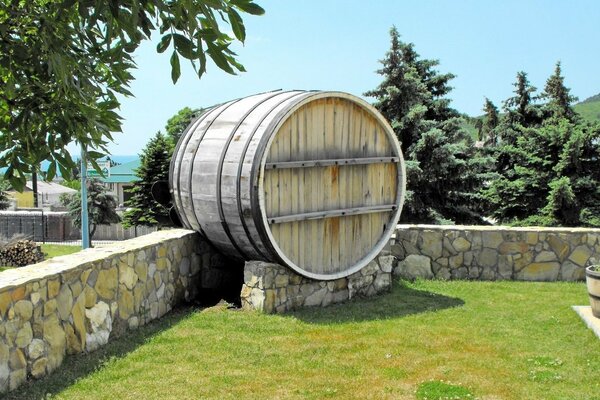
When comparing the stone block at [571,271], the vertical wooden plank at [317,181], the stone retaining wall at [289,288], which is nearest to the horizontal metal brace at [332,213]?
the vertical wooden plank at [317,181]

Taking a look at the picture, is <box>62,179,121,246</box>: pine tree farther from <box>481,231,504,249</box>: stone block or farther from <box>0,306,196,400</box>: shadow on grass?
<box>0,306,196,400</box>: shadow on grass

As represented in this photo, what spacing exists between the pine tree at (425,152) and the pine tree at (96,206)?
47.1ft

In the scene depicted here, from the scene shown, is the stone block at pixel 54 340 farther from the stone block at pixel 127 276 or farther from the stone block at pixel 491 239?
the stone block at pixel 491 239

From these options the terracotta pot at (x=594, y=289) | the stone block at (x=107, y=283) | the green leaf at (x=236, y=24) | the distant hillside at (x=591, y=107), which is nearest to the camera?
the green leaf at (x=236, y=24)

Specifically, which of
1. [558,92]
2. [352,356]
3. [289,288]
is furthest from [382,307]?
[558,92]

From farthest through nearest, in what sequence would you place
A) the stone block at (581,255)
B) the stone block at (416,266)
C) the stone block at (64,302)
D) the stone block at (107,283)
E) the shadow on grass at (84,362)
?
the stone block at (416,266) < the stone block at (581,255) < the stone block at (107,283) < the stone block at (64,302) < the shadow on grass at (84,362)

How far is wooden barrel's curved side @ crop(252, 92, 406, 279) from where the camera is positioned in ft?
24.2

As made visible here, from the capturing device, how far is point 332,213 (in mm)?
7938

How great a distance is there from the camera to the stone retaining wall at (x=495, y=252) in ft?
32.5

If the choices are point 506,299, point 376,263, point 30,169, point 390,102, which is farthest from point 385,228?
point 390,102

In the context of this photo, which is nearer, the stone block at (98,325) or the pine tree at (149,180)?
the stone block at (98,325)

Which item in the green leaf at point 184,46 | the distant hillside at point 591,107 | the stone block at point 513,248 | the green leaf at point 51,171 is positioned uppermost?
the distant hillside at point 591,107

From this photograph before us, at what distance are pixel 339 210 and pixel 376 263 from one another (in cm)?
113

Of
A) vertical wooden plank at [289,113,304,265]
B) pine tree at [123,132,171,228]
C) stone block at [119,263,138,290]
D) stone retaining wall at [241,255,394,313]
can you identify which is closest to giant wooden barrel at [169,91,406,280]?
vertical wooden plank at [289,113,304,265]
